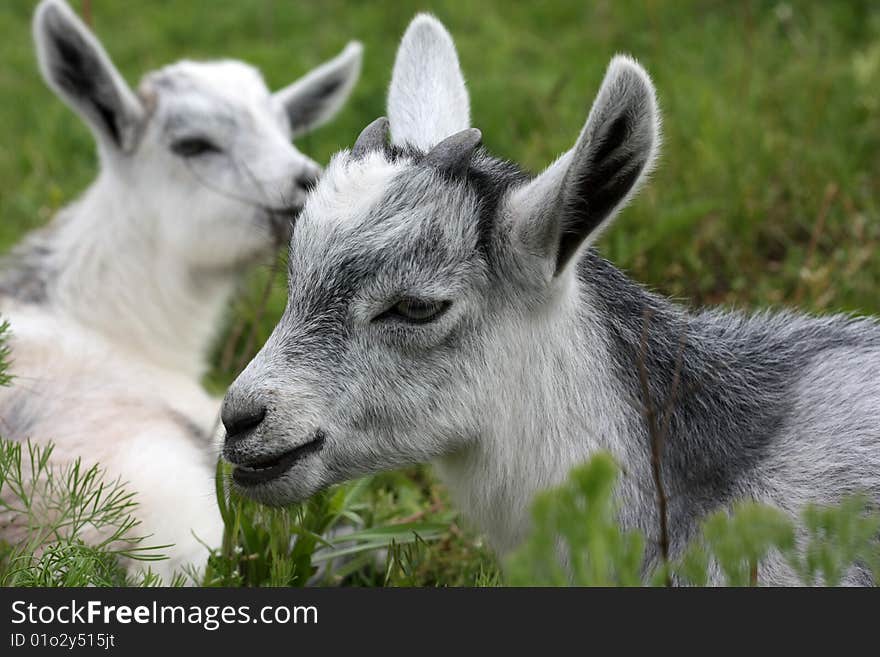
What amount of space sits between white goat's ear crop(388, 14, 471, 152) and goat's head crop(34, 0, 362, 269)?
1539 millimetres

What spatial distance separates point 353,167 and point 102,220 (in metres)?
2.96

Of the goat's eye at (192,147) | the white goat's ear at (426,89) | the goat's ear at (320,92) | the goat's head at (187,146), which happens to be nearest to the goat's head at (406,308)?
the white goat's ear at (426,89)

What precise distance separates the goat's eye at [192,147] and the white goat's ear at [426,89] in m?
2.01

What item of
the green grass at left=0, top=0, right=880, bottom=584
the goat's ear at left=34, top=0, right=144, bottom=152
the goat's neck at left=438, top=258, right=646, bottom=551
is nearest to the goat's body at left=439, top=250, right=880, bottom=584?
the goat's neck at left=438, top=258, right=646, bottom=551

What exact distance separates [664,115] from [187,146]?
2.83 m

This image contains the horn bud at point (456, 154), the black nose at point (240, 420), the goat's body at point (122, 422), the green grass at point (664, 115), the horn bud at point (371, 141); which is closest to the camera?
the black nose at point (240, 420)

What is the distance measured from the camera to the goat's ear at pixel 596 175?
2965 mm

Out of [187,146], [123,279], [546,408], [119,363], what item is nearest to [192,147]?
[187,146]

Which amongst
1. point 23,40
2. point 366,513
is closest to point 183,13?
point 23,40

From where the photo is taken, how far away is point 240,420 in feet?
10.3

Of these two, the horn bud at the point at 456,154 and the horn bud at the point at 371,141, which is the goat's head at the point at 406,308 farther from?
the horn bud at the point at 371,141

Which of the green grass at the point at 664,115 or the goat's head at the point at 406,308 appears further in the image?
the green grass at the point at 664,115

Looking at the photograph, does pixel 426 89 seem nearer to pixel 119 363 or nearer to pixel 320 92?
pixel 119 363

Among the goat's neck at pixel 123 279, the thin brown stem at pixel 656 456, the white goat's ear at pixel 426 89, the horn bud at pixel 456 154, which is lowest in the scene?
the thin brown stem at pixel 656 456
